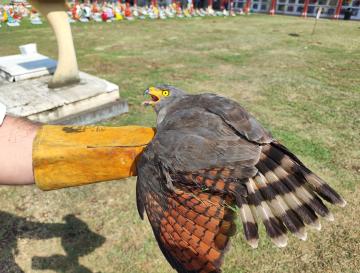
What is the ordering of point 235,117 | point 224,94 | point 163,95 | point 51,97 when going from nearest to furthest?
point 235,117 < point 163,95 < point 51,97 < point 224,94

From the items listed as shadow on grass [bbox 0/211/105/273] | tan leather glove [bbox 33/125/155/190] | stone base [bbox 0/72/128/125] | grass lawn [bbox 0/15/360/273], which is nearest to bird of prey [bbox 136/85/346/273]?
tan leather glove [bbox 33/125/155/190]

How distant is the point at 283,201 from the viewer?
6.66 feet

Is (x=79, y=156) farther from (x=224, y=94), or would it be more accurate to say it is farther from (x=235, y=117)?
(x=224, y=94)

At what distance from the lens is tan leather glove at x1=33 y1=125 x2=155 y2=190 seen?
81.4 inches

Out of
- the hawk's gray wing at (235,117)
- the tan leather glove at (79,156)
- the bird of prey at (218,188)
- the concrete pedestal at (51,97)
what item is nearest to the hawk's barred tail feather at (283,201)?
the bird of prey at (218,188)

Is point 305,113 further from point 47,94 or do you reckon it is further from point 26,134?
point 26,134

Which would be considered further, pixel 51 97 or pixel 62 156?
pixel 51 97

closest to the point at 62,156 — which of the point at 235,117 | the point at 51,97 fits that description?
the point at 235,117

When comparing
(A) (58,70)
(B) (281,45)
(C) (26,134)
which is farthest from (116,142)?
(B) (281,45)

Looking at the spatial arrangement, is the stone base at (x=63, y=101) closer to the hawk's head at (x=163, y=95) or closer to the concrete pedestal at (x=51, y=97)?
the concrete pedestal at (x=51, y=97)

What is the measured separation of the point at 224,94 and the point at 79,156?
8.56 meters

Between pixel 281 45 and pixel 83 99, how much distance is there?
576 inches

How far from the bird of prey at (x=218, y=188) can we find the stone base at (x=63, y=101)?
555cm

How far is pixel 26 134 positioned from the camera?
2.20 meters
